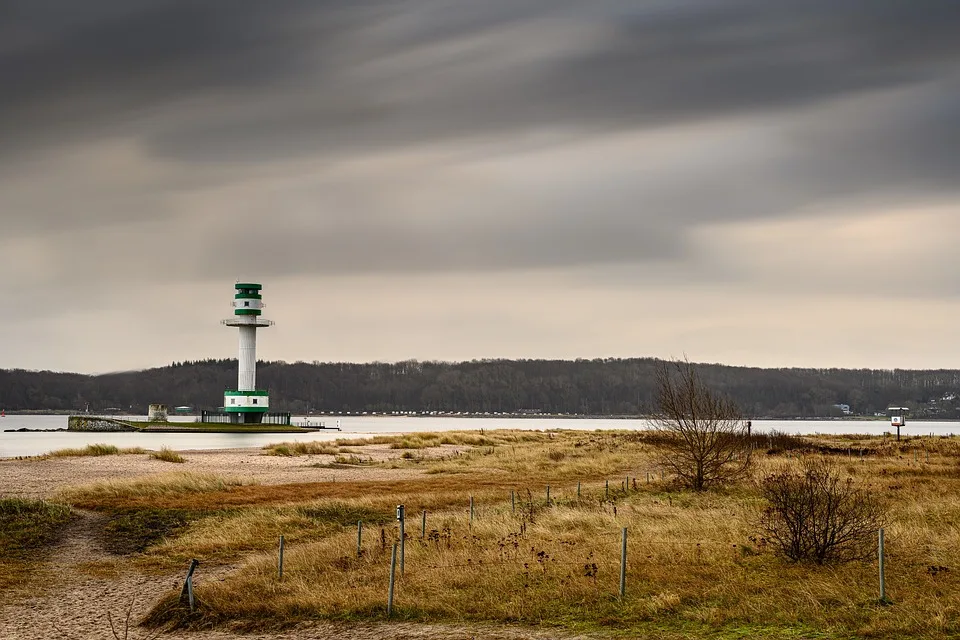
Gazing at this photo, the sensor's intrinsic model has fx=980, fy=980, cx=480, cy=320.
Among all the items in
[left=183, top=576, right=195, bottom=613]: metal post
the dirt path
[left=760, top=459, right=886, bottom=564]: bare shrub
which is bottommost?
the dirt path

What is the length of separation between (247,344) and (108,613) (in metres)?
111

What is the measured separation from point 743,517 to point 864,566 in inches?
271

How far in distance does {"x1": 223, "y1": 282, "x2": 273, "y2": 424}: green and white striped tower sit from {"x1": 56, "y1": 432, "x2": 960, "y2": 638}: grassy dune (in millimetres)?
92768

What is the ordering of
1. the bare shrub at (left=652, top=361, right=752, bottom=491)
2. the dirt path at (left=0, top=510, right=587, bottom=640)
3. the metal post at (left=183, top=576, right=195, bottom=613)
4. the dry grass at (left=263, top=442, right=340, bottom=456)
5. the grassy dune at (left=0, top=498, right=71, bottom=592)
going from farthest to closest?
the dry grass at (left=263, top=442, right=340, bottom=456), the bare shrub at (left=652, top=361, right=752, bottom=491), the grassy dune at (left=0, top=498, right=71, bottom=592), the metal post at (left=183, top=576, right=195, bottom=613), the dirt path at (left=0, top=510, right=587, bottom=640)

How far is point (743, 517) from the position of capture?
2562 centimetres

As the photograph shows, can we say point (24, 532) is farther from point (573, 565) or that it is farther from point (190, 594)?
point (573, 565)

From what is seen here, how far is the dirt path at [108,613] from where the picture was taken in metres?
15.8

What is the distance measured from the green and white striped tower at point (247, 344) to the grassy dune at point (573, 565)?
9277cm

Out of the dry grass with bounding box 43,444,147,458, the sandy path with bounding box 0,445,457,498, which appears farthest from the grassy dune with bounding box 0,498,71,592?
the dry grass with bounding box 43,444,147,458

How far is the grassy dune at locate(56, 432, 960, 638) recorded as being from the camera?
15719mm

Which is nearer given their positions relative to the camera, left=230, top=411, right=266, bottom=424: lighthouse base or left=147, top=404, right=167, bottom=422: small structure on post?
left=230, top=411, right=266, bottom=424: lighthouse base

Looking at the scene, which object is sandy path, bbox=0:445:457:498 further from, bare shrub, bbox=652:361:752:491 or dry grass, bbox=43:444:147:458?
bare shrub, bbox=652:361:752:491

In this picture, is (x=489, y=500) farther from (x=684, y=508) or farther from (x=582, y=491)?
(x=684, y=508)

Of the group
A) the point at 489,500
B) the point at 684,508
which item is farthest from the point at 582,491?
the point at 684,508
